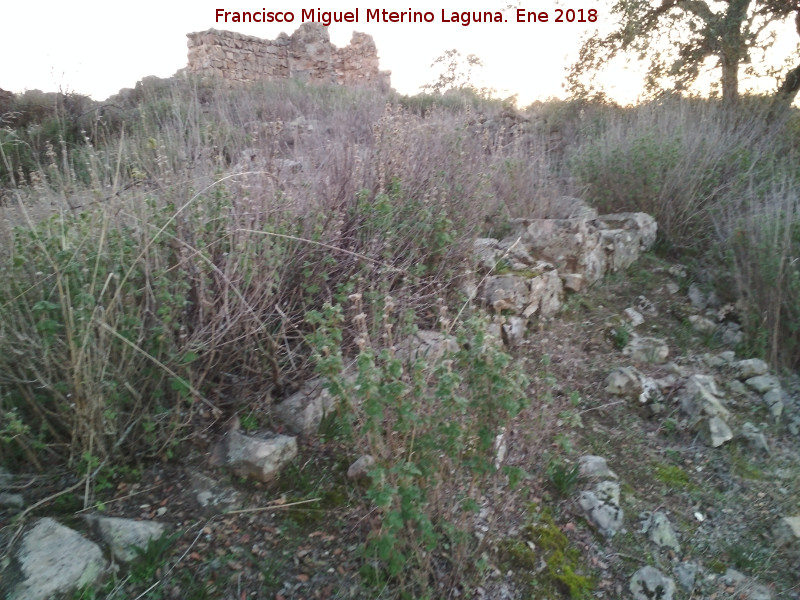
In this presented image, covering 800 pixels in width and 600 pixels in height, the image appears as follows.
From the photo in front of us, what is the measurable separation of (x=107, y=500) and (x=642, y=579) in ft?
7.34

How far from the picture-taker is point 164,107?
8.16 metres

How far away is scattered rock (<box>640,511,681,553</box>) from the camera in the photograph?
9.87ft

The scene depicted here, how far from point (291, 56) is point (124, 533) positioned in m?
14.7

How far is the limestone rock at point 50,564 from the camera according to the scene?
203cm

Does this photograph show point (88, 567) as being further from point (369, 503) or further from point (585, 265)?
point (585, 265)

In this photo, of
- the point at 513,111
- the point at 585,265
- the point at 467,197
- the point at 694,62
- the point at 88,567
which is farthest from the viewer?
the point at 513,111

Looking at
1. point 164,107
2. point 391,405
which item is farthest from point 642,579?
point 164,107

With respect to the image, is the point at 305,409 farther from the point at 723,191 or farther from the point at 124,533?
the point at 723,191

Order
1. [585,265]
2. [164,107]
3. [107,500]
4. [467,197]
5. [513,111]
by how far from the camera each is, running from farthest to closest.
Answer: [513,111], [164,107], [585,265], [467,197], [107,500]

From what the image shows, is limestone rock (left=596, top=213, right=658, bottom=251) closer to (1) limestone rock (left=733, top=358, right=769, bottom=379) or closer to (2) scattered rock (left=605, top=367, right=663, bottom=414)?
(1) limestone rock (left=733, top=358, right=769, bottom=379)

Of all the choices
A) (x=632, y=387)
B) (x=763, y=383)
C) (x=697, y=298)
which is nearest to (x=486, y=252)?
(x=632, y=387)

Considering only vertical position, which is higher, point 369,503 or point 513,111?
point 513,111

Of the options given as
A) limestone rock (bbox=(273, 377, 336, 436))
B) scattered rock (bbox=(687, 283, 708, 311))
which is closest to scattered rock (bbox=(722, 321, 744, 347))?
scattered rock (bbox=(687, 283, 708, 311))

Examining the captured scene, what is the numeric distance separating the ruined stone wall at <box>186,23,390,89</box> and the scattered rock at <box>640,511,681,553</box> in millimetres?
11485
